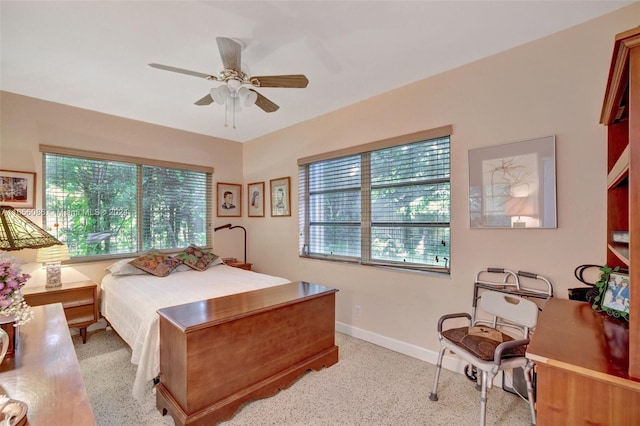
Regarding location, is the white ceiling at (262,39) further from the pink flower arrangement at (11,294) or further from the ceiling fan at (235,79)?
the pink flower arrangement at (11,294)

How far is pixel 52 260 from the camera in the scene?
281 centimetres

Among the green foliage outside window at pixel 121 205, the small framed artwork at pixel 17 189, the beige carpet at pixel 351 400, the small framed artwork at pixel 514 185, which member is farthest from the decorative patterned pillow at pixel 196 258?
the small framed artwork at pixel 514 185

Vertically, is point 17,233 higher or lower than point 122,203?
lower

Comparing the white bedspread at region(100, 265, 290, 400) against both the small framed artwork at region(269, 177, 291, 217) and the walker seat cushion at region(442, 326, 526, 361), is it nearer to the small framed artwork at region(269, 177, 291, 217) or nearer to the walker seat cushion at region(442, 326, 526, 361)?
the small framed artwork at region(269, 177, 291, 217)

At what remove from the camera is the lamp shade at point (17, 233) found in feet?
4.40

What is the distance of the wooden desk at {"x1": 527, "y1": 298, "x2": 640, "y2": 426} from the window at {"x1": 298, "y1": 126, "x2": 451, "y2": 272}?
148 cm

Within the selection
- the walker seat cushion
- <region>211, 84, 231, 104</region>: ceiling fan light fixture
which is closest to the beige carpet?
the walker seat cushion

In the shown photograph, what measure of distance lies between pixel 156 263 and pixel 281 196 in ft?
5.65

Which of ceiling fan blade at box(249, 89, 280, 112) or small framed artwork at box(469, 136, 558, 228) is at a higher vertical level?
ceiling fan blade at box(249, 89, 280, 112)

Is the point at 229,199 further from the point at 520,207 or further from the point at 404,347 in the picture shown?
the point at 520,207

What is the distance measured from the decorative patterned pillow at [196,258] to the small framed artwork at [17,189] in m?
1.54

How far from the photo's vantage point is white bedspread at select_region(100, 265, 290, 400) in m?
2.00

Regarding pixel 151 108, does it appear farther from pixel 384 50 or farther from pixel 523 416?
pixel 523 416

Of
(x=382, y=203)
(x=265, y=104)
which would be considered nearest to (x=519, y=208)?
(x=382, y=203)
